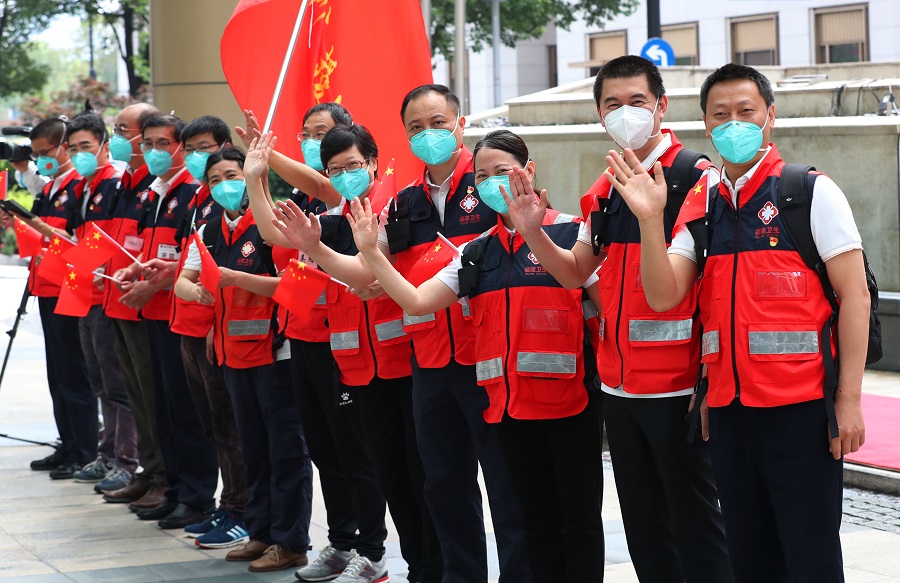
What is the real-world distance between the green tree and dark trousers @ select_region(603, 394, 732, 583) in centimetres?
2635

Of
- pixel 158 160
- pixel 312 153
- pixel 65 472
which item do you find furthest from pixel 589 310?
pixel 65 472

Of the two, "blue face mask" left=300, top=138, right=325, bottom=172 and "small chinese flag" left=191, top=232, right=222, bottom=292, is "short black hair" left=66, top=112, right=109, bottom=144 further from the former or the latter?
"blue face mask" left=300, top=138, right=325, bottom=172

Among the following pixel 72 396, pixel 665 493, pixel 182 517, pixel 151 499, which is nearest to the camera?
pixel 665 493

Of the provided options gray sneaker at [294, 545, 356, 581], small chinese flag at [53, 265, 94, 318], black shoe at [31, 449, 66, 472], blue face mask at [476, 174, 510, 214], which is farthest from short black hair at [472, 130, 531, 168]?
black shoe at [31, 449, 66, 472]

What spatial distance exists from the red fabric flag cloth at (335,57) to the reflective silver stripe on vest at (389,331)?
1.42m

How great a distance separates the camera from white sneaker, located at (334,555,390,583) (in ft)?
20.6

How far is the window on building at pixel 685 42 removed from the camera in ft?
121

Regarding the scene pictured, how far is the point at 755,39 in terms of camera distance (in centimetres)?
3553

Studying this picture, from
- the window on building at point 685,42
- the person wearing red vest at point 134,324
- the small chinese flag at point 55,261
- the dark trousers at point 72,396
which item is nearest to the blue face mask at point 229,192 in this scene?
the person wearing red vest at point 134,324

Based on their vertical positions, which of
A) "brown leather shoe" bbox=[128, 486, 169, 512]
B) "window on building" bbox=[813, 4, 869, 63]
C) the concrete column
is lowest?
"brown leather shoe" bbox=[128, 486, 169, 512]

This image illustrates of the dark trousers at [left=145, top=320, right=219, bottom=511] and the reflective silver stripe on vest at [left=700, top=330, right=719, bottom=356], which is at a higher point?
the reflective silver stripe on vest at [left=700, top=330, right=719, bottom=356]

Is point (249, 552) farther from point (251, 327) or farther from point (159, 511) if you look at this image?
point (159, 511)

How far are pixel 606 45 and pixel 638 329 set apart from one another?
36.7 meters

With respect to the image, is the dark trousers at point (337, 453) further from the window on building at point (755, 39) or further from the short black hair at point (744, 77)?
the window on building at point (755, 39)
